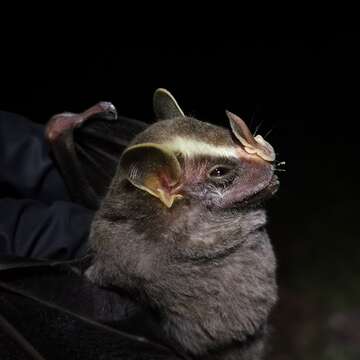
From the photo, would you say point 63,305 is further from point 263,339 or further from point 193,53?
→ point 193,53

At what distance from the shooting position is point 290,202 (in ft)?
15.5

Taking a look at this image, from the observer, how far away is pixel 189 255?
71.4 inches

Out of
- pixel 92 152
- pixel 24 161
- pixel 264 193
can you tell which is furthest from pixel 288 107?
pixel 264 193

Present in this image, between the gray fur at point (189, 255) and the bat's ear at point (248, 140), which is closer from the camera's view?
the bat's ear at point (248, 140)

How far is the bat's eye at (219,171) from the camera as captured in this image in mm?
1743

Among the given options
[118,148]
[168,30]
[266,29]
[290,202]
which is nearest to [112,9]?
[168,30]

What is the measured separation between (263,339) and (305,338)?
2.11 metres

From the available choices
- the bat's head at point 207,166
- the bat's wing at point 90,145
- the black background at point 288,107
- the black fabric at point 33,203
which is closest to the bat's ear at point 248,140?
the bat's head at point 207,166

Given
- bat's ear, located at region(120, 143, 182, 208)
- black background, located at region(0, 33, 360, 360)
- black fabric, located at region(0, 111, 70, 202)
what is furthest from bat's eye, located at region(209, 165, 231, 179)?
black background, located at region(0, 33, 360, 360)

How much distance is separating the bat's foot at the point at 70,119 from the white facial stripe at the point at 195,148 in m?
0.52

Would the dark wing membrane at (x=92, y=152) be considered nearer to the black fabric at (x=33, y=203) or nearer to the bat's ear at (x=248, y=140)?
the black fabric at (x=33, y=203)

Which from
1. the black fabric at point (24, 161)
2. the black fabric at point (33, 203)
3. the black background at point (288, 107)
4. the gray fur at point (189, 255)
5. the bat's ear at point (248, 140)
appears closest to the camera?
the bat's ear at point (248, 140)

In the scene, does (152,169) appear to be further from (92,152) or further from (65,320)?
(92,152)

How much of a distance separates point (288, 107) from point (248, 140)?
3004mm
